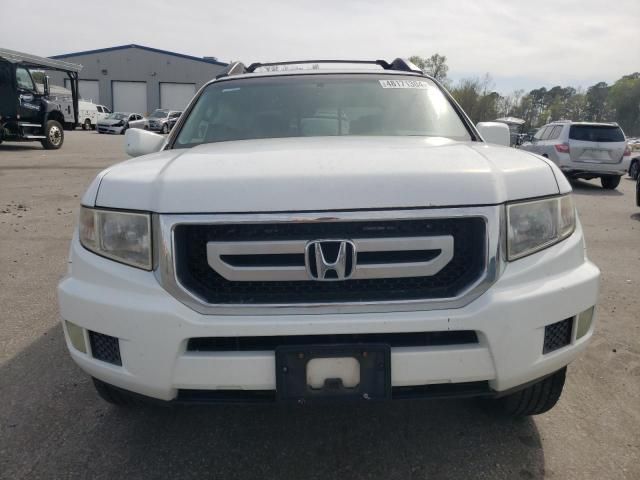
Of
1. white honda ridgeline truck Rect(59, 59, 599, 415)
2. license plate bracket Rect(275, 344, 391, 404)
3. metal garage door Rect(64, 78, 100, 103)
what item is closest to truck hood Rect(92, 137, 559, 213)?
white honda ridgeline truck Rect(59, 59, 599, 415)

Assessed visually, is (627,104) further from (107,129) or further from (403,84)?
(403,84)

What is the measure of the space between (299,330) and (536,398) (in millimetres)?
1205

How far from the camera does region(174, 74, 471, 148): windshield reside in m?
2.97

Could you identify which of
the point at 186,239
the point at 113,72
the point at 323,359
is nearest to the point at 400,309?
the point at 323,359

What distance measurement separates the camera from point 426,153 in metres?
2.12

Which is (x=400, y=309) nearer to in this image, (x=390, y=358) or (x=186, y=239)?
(x=390, y=358)

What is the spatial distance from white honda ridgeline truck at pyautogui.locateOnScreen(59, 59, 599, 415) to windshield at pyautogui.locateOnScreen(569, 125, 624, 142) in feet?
39.1

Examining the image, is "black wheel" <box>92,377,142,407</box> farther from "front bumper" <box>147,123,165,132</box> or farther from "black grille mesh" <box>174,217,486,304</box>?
"front bumper" <box>147,123,165,132</box>

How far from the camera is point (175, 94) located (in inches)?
2050

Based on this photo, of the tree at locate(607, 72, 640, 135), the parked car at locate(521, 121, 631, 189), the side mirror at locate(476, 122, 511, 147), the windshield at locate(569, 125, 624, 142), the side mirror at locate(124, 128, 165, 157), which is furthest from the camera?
the tree at locate(607, 72, 640, 135)

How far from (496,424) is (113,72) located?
56515mm

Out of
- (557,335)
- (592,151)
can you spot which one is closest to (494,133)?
(557,335)

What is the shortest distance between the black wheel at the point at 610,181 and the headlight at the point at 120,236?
13266 mm

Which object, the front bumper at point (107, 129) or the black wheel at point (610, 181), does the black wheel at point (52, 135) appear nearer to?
the front bumper at point (107, 129)
